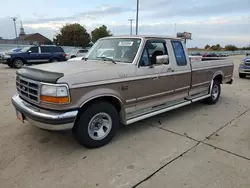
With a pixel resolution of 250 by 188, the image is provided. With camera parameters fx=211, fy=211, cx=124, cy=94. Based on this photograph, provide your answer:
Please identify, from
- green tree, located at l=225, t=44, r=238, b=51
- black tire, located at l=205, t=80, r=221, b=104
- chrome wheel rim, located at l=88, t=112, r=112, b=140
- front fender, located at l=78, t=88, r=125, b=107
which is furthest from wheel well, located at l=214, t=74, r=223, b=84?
green tree, located at l=225, t=44, r=238, b=51

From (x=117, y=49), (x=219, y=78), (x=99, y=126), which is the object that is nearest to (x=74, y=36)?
(x=219, y=78)

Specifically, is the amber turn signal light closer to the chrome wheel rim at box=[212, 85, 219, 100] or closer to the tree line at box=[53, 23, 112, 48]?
the chrome wheel rim at box=[212, 85, 219, 100]

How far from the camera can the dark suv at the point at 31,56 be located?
16.2 meters

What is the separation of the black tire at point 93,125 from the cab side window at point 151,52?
111cm

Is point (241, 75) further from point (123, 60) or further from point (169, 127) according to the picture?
point (123, 60)

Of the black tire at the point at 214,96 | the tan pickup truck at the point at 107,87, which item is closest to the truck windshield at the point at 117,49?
the tan pickup truck at the point at 107,87

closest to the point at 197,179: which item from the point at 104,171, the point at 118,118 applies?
the point at 104,171

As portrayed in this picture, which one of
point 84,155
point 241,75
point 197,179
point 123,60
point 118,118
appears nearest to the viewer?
point 197,179

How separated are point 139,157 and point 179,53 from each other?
8.83ft

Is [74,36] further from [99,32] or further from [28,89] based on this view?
[28,89]

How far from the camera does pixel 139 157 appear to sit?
3.30m

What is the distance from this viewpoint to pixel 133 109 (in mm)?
3975

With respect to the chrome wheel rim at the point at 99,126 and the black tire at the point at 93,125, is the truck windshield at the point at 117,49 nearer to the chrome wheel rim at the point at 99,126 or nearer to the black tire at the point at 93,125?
the black tire at the point at 93,125

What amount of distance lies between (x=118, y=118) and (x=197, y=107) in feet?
10.4
